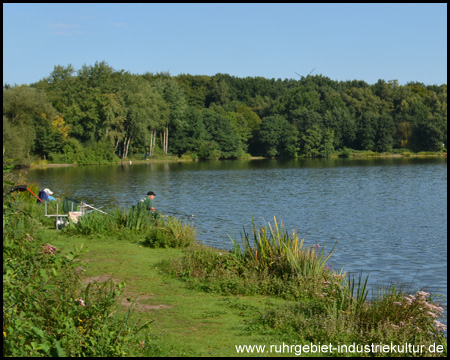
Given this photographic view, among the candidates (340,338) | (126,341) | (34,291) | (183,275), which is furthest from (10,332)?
(183,275)

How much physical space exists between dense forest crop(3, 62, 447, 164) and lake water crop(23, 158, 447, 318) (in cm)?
2356

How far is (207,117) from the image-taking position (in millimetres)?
90938

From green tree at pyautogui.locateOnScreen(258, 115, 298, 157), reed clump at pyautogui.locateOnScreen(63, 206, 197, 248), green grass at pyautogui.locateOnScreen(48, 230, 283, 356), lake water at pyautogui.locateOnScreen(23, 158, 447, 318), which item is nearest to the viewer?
green grass at pyautogui.locateOnScreen(48, 230, 283, 356)

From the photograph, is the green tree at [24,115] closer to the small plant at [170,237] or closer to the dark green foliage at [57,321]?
the small plant at [170,237]

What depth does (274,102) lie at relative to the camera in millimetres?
107062

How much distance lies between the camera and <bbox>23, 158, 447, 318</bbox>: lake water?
1377 cm

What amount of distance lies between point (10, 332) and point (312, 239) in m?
13.5

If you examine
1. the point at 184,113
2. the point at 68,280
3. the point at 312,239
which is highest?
the point at 184,113

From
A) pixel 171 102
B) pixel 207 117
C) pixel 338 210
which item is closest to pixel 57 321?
pixel 338 210

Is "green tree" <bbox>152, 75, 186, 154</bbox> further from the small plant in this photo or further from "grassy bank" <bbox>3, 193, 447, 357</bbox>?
"grassy bank" <bbox>3, 193, 447, 357</bbox>

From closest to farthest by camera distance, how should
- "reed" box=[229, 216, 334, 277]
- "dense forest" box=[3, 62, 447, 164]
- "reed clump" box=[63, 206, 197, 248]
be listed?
"reed" box=[229, 216, 334, 277], "reed clump" box=[63, 206, 197, 248], "dense forest" box=[3, 62, 447, 164]

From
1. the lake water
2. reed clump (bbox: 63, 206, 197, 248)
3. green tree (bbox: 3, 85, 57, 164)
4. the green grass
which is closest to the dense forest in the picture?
green tree (bbox: 3, 85, 57, 164)

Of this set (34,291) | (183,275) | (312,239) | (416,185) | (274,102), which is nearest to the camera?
(34,291)

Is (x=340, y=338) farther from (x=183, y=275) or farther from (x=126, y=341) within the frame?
(x=183, y=275)
